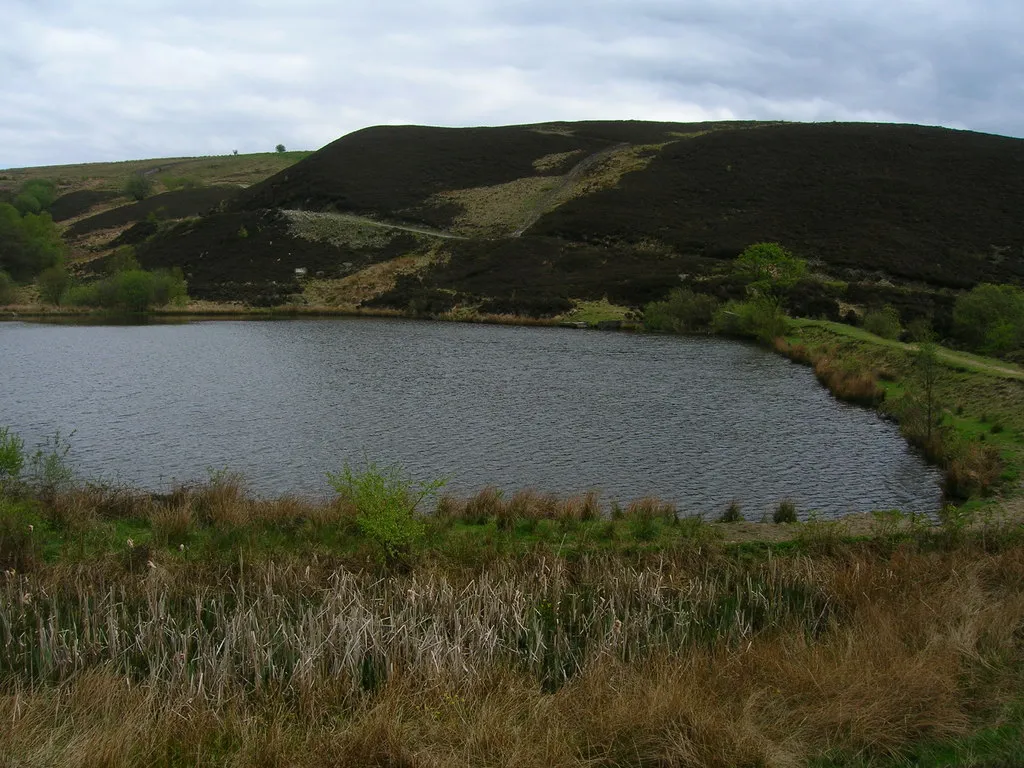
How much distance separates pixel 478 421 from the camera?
Result: 26.9 m

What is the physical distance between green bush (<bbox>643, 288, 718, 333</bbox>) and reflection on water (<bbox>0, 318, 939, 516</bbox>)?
47.6 ft

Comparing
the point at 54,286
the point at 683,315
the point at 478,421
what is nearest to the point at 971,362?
the point at 478,421

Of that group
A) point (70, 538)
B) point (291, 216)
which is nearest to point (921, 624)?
point (70, 538)

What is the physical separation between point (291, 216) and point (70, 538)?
91.7m

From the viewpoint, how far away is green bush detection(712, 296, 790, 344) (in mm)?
54812

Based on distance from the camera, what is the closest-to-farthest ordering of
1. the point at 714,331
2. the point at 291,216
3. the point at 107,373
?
the point at 107,373 → the point at 714,331 → the point at 291,216

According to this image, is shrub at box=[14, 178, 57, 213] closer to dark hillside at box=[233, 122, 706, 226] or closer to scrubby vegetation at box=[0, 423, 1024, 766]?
dark hillside at box=[233, 122, 706, 226]

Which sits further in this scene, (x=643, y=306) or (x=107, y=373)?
(x=643, y=306)

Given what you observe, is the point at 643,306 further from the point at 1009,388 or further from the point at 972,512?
the point at 972,512

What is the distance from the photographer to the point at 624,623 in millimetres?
10203

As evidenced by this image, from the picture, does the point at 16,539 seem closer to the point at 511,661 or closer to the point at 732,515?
the point at 511,661

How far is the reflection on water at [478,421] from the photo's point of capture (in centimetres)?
2039

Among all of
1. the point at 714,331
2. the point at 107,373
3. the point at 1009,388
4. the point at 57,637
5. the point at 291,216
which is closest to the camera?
the point at 57,637

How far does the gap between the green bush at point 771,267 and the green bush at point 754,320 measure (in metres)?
1.59
